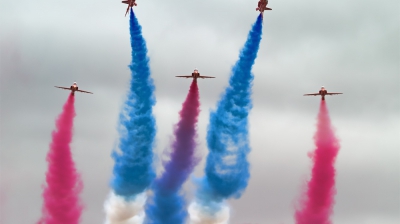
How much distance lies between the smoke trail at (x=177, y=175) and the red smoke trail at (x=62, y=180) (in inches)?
368

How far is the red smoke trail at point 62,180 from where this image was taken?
165500 mm

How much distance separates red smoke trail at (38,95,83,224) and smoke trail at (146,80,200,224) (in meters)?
9.35

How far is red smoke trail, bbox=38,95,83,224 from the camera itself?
543 ft

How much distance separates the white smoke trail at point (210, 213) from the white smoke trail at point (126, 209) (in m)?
6.66

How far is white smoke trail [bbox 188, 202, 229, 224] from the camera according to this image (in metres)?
167

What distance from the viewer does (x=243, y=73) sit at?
16262cm

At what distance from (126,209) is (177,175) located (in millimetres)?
7637

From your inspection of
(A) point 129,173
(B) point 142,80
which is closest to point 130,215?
(A) point 129,173

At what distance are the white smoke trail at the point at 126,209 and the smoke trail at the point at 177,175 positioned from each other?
112cm

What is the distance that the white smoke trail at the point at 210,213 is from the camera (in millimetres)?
166625

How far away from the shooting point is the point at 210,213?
167 m

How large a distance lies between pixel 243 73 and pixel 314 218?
62.3 feet

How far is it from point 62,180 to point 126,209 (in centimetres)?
858

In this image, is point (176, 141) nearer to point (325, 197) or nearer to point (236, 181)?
point (236, 181)
